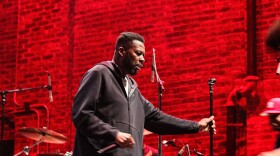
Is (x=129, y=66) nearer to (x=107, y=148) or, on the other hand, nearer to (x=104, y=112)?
(x=104, y=112)

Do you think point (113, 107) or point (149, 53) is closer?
point (113, 107)

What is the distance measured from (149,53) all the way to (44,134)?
1.77 m

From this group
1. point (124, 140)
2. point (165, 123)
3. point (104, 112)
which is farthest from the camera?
point (165, 123)

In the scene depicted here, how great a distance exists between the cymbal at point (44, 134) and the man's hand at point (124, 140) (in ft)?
12.1

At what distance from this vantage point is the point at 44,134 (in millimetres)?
8211

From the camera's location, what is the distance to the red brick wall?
7918mm

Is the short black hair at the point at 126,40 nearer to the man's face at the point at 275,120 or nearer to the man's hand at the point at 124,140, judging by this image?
the man's hand at the point at 124,140

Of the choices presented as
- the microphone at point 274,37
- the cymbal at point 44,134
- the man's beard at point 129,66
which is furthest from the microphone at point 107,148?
the cymbal at point 44,134

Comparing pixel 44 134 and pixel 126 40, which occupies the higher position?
pixel 126 40

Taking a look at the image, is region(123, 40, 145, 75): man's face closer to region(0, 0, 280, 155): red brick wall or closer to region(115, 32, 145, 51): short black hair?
region(115, 32, 145, 51): short black hair

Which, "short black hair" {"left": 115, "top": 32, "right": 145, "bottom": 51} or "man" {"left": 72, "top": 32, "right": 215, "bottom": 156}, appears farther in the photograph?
"short black hair" {"left": 115, "top": 32, "right": 145, "bottom": 51}

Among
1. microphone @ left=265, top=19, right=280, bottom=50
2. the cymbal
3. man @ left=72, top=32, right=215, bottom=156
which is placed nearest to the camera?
microphone @ left=265, top=19, right=280, bottom=50

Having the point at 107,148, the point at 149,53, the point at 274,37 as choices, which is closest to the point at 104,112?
the point at 107,148

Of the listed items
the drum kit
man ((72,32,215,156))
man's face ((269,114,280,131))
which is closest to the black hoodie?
man ((72,32,215,156))
